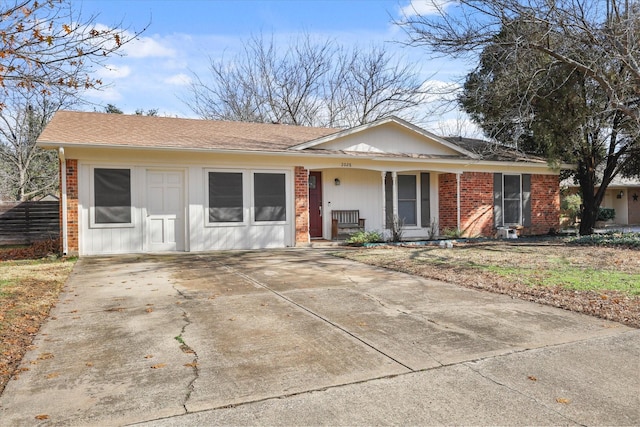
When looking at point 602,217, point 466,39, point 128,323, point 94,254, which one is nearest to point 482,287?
point 128,323

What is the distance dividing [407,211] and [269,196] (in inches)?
199

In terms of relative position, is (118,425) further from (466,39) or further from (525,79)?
(525,79)

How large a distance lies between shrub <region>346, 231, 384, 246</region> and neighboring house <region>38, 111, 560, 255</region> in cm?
79

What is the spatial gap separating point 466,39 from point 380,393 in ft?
36.8

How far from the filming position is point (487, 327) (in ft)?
16.2

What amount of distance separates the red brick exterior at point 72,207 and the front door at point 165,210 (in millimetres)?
1611

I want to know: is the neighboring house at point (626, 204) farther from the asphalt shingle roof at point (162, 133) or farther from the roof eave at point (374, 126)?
the asphalt shingle roof at point (162, 133)

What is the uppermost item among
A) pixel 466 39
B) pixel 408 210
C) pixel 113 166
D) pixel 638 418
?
pixel 466 39

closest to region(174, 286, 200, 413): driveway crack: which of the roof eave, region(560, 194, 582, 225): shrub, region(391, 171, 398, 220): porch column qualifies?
the roof eave

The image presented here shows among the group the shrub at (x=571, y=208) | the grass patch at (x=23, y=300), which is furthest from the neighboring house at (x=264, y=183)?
the shrub at (x=571, y=208)

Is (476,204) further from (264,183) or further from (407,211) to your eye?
(264,183)

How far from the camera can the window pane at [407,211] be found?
1510cm

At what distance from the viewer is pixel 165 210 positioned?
38.6ft

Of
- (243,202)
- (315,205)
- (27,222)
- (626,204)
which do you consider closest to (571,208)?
(626,204)
